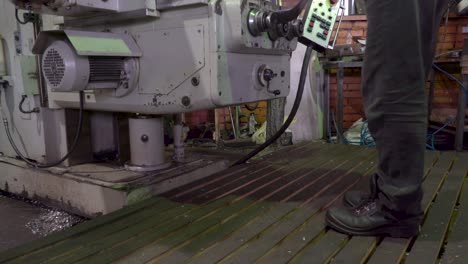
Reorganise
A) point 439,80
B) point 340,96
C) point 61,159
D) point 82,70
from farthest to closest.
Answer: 1. point 439,80
2. point 340,96
3. point 61,159
4. point 82,70

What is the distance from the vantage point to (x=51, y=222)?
138 cm

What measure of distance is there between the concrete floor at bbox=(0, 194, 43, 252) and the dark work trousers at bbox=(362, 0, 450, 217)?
3.78ft

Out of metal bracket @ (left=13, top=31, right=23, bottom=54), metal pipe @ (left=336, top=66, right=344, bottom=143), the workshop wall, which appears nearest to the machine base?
metal bracket @ (left=13, top=31, right=23, bottom=54)

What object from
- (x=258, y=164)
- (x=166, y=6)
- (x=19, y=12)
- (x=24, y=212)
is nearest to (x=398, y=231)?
(x=258, y=164)

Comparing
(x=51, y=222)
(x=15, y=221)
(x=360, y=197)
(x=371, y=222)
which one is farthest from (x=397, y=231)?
(x=15, y=221)

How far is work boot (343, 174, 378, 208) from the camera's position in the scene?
954mm

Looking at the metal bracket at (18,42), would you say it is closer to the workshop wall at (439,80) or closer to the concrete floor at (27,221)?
the concrete floor at (27,221)

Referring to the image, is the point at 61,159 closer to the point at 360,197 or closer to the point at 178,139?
the point at 178,139

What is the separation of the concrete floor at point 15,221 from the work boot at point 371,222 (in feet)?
3.29

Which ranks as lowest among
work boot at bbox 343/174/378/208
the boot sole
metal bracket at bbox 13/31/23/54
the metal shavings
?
the metal shavings

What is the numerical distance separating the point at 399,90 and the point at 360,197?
1.27 feet

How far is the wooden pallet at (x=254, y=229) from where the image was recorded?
2.76ft

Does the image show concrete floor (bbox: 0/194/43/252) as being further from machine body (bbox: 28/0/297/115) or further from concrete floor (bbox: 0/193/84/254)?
machine body (bbox: 28/0/297/115)

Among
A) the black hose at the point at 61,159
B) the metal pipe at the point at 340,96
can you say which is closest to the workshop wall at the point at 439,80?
the metal pipe at the point at 340,96
